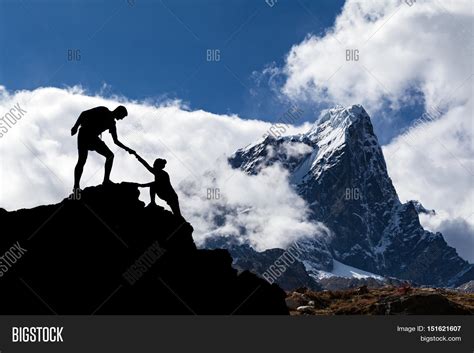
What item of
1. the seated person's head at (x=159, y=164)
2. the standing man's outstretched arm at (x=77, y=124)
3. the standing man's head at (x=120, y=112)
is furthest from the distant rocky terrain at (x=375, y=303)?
the standing man's outstretched arm at (x=77, y=124)

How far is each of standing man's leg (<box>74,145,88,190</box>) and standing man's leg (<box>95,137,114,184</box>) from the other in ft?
1.69

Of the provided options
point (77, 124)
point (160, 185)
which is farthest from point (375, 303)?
point (77, 124)

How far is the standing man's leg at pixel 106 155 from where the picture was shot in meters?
25.3

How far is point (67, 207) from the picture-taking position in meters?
24.2

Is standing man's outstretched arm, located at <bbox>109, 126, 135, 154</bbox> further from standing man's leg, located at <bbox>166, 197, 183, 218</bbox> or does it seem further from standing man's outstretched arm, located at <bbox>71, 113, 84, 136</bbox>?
standing man's leg, located at <bbox>166, 197, 183, 218</bbox>

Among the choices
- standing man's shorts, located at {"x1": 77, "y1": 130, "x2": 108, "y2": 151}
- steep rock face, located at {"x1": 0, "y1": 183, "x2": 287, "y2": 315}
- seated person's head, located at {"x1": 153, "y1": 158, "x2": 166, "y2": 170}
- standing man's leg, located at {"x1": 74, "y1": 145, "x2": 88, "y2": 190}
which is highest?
seated person's head, located at {"x1": 153, "y1": 158, "x2": 166, "y2": 170}

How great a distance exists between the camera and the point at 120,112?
83.3 feet

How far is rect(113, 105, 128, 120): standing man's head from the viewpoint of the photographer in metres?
25.4

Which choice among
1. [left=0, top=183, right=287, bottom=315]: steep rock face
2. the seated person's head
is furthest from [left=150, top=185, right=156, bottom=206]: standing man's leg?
the seated person's head

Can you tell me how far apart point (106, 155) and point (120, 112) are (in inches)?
65.9

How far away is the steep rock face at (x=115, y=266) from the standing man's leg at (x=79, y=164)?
477mm
